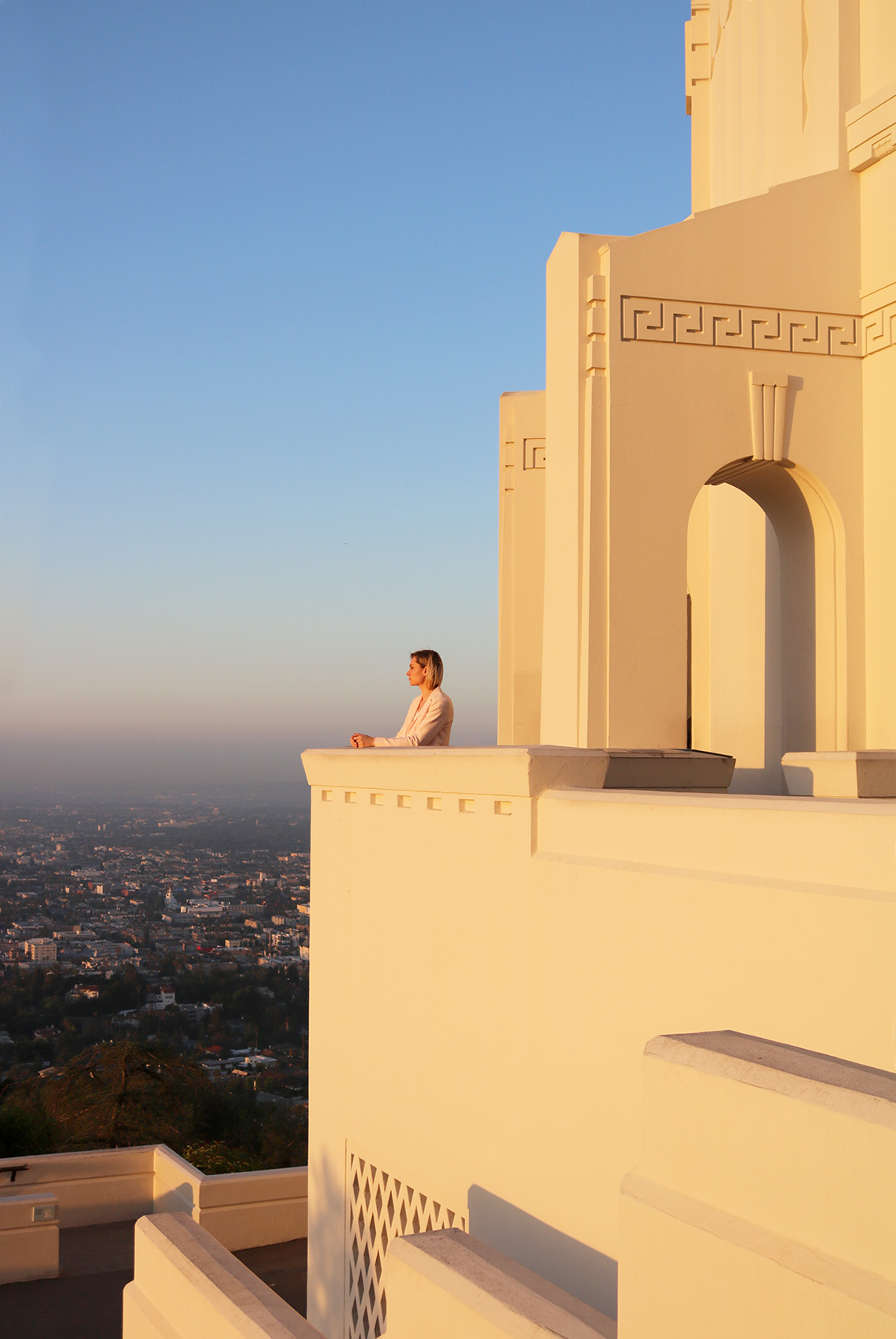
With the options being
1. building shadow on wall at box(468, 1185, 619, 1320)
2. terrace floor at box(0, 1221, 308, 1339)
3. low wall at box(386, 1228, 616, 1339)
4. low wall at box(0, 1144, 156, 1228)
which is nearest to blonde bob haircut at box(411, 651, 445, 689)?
building shadow on wall at box(468, 1185, 619, 1320)

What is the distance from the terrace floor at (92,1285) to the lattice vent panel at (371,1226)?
416 cm

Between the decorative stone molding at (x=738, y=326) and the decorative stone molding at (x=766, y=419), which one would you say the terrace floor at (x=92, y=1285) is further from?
the decorative stone molding at (x=738, y=326)

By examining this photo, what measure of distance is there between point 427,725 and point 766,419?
2.88 m

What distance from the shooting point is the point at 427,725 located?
20.3 feet

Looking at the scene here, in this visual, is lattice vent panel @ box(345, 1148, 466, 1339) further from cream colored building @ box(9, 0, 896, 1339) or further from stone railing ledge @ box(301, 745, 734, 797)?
stone railing ledge @ box(301, 745, 734, 797)

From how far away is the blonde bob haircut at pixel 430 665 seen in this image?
630 centimetres

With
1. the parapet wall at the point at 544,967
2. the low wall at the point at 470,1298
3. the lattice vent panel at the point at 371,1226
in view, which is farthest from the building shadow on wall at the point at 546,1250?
the low wall at the point at 470,1298

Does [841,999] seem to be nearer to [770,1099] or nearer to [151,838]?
[770,1099]

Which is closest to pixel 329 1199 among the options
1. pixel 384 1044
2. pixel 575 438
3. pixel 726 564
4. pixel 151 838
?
pixel 384 1044

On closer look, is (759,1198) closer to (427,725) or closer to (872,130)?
(427,725)

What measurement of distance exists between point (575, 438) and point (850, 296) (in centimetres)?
210

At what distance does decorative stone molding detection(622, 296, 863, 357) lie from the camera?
6.87m

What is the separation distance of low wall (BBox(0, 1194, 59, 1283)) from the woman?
23.9ft

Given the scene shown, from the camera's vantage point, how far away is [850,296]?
721cm
